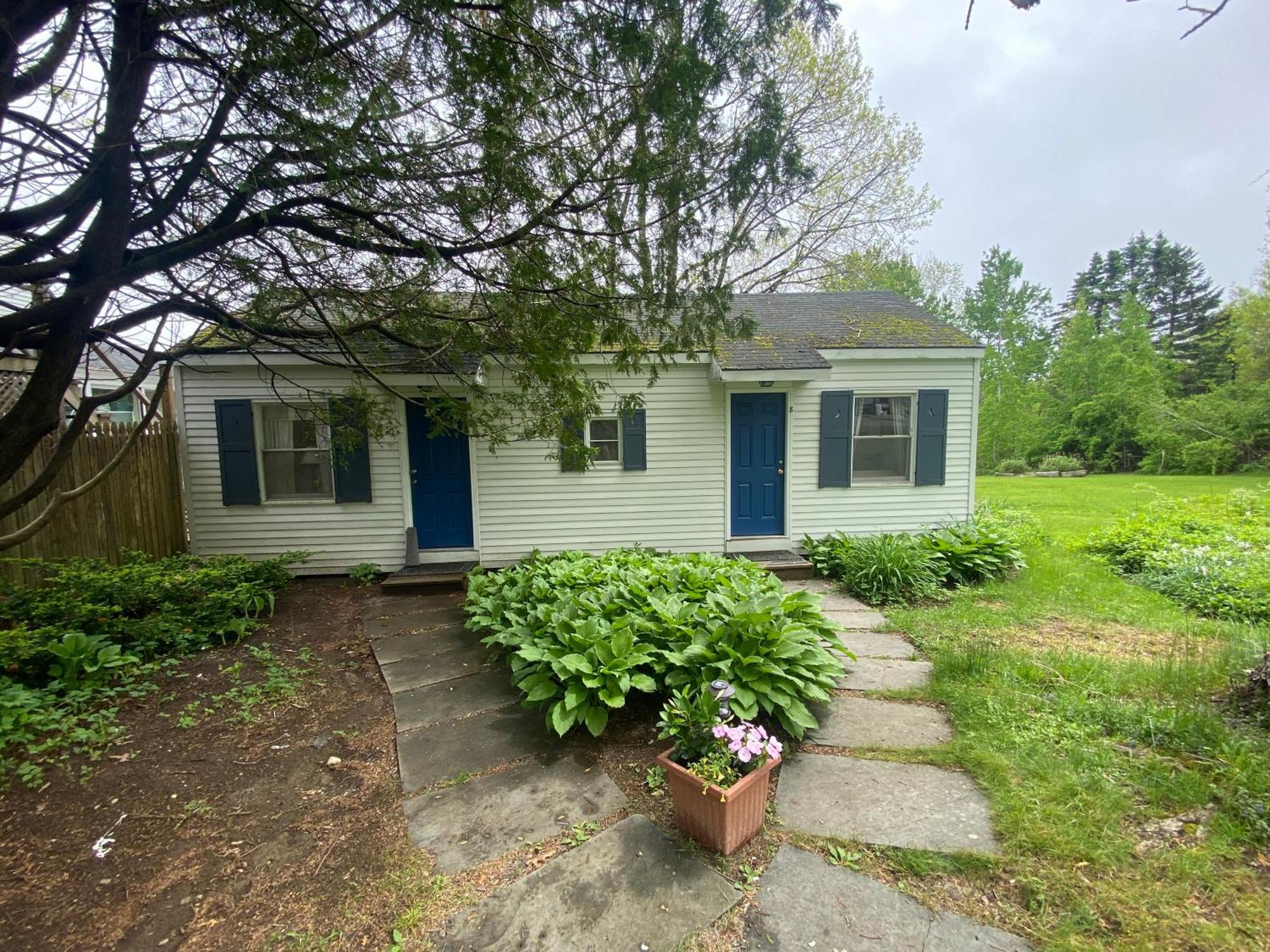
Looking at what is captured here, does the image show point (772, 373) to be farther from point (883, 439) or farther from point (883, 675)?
point (883, 675)

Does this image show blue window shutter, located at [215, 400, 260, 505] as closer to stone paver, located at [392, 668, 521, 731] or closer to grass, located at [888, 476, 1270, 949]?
stone paver, located at [392, 668, 521, 731]

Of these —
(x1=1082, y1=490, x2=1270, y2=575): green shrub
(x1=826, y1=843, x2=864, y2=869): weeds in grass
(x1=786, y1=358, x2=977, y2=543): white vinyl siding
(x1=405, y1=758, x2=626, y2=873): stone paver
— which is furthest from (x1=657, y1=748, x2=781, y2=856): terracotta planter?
(x1=1082, y1=490, x2=1270, y2=575): green shrub

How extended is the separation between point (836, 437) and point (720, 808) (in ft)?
19.0

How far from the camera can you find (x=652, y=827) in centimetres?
217

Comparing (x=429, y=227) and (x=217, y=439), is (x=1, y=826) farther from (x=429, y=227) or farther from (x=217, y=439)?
(x=217, y=439)

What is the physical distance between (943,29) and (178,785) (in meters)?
4.62

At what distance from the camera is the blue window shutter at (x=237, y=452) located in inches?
241

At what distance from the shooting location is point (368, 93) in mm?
2473

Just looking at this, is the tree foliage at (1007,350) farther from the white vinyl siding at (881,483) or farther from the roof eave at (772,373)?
the roof eave at (772,373)

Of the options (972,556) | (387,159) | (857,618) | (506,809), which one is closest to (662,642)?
(506,809)

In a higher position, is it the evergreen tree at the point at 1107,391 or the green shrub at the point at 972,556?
the evergreen tree at the point at 1107,391

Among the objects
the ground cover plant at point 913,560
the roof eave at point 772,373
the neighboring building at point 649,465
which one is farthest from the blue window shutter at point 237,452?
the ground cover plant at point 913,560

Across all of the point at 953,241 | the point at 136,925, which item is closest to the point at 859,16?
the point at 136,925

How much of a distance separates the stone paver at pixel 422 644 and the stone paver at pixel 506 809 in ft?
5.97
